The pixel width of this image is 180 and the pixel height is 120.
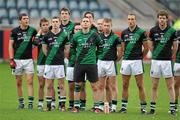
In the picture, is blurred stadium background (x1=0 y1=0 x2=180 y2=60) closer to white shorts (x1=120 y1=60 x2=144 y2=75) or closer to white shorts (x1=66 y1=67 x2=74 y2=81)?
white shorts (x1=66 y1=67 x2=74 y2=81)

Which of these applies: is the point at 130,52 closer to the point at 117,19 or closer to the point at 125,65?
the point at 125,65

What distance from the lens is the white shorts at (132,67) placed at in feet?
56.6

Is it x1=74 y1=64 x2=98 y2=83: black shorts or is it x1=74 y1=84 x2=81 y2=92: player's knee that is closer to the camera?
x1=74 y1=64 x2=98 y2=83: black shorts

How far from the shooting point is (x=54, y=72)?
57.3 feet

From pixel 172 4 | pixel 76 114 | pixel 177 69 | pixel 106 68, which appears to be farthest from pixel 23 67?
pixel 172 4

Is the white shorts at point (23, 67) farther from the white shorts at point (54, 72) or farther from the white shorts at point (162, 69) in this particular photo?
the white shorts at point (162, 69)

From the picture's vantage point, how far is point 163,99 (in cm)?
2097

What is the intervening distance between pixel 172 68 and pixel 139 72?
0.79 meters

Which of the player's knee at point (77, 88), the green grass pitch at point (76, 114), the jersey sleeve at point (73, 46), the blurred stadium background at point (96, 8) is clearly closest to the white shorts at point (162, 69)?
the green grass pitch at point (76, 114)

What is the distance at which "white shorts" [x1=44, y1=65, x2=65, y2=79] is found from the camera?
17.4 m

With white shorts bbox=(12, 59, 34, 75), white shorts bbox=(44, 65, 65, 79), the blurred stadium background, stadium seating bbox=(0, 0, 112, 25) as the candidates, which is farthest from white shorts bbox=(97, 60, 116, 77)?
stadium seating bbox=(0, 0, 112, 25)

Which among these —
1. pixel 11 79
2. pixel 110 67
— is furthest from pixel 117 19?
pixel 110 67

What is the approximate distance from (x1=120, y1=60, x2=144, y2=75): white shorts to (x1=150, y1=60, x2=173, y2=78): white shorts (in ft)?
1.10

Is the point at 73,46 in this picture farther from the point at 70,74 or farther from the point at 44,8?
the point at 44,8
